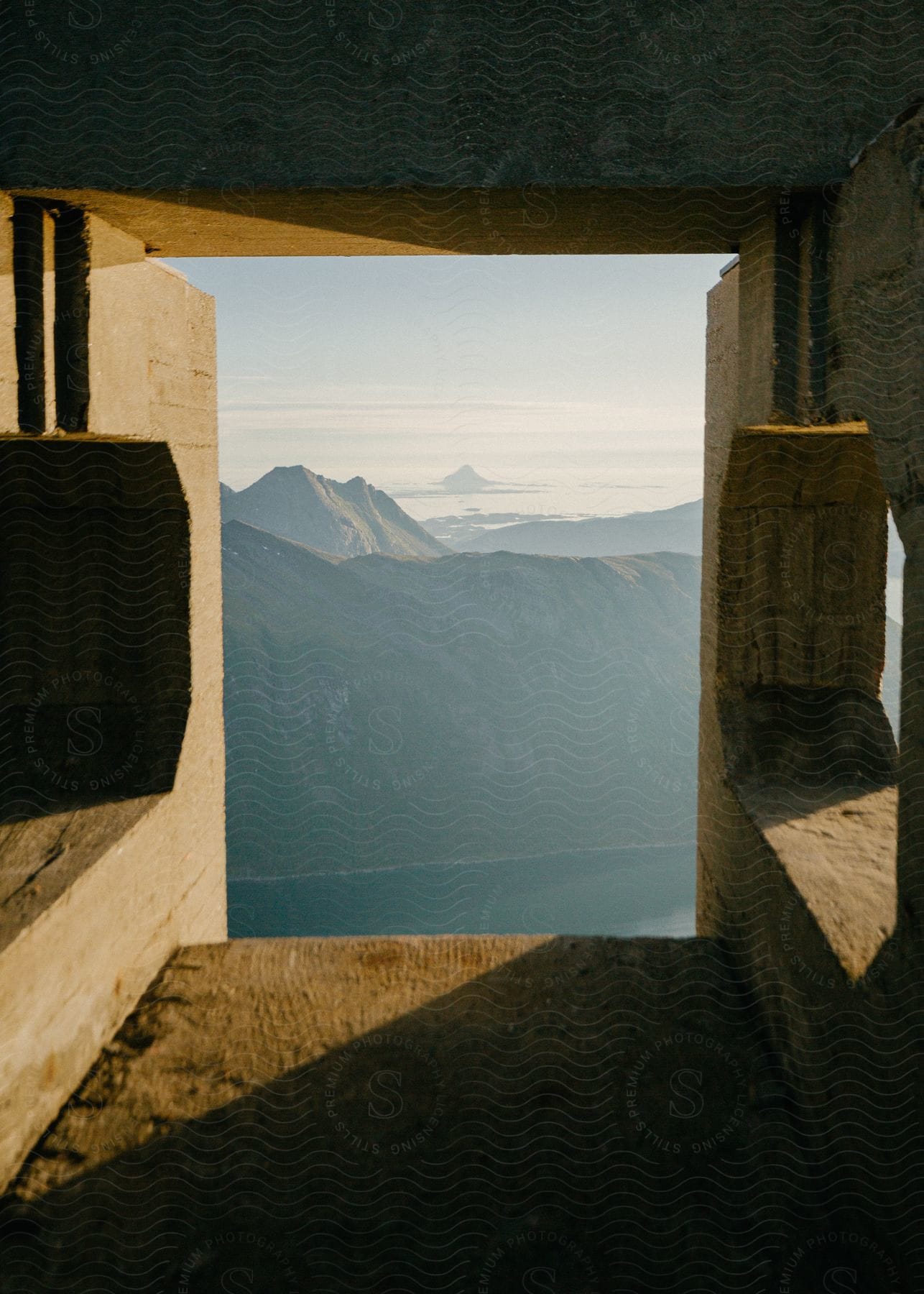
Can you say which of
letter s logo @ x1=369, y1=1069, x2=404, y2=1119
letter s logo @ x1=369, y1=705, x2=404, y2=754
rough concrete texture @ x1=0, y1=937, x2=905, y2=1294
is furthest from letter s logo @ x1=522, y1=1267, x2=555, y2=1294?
letter s logo @ x1=369, y1=705, x2=404, y2=754

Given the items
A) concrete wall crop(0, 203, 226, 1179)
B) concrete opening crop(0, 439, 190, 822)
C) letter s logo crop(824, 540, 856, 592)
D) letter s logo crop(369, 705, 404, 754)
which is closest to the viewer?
concrete wall crop(0, 203, 226, 1179)

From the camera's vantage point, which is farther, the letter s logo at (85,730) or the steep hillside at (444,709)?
the steep hillside at (444,709)

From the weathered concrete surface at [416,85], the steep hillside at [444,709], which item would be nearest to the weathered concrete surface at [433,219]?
the weathered concrete surface at [416,85]

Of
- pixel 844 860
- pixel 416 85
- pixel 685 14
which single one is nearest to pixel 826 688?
pixel 844 860

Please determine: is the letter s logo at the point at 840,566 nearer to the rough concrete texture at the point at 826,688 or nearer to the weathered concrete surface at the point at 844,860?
the rough concrete texture at the point at 826,688

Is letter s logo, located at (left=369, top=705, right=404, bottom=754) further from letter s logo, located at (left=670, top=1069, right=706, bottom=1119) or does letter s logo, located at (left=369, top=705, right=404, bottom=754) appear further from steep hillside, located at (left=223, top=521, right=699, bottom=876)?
letter s logo, located at (left=670, top=1069, right=706, bottom=1119)

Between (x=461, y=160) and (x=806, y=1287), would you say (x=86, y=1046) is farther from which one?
(x=461, y=160)

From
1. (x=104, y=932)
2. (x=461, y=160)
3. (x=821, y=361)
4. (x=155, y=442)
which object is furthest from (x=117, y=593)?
(x=821, y=361)

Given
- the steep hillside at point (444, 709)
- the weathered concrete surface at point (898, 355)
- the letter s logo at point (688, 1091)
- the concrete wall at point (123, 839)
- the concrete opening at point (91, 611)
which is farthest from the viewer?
the steep hillside at point (444, 709)
